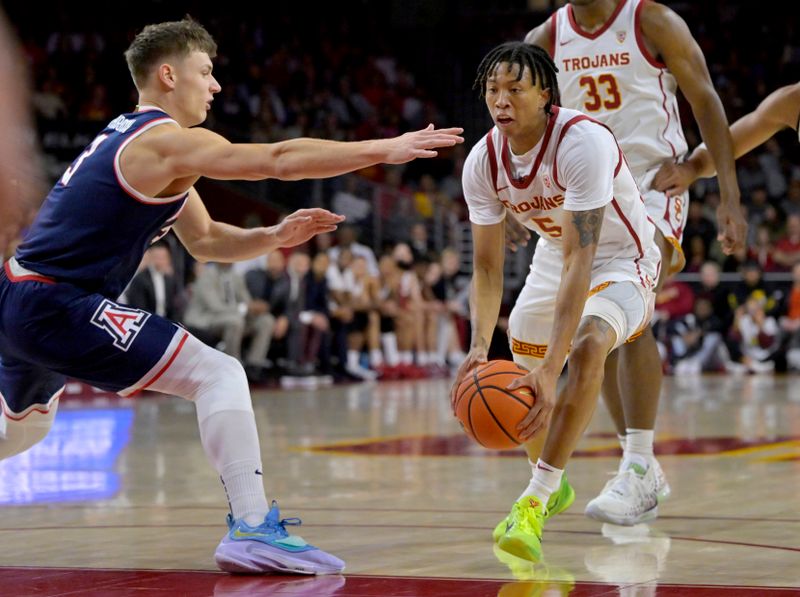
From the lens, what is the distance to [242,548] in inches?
180

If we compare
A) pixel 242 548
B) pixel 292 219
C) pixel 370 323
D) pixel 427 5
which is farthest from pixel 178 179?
pixel 427 5

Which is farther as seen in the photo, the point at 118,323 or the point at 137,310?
the point at 137,310

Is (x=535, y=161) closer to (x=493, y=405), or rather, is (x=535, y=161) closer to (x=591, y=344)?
(x=591, y=344)

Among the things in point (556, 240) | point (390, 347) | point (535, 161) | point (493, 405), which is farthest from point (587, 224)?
point (390, 347)

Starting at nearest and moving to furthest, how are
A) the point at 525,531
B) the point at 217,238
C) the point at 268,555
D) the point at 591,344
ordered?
the point at 268,555 < the point at 525,531 < the point at 591,344 < the point at 217,238

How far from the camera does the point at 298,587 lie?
14.2 feet

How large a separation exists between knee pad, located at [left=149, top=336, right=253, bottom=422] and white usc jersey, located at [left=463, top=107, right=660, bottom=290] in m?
1.35

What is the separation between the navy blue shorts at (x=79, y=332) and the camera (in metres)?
4.64

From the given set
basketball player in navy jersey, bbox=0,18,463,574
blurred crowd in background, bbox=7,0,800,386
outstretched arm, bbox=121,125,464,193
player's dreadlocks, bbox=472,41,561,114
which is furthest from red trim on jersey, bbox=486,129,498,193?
blurred crowd in background, bbox=7,0,800,386

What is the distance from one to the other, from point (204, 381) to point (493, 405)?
105cm

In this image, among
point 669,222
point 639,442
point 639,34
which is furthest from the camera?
point 639,34

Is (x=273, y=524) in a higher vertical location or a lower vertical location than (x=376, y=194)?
lower

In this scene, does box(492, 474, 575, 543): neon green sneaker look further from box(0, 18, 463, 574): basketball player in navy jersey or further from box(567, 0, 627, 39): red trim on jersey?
box(567, 0, 627, 39): red trim on jersey

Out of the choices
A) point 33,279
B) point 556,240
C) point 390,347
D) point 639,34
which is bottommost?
point 390,347
